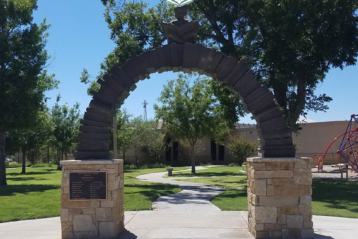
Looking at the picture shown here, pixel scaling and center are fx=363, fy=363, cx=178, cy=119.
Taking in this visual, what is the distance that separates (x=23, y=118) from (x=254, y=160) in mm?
15111

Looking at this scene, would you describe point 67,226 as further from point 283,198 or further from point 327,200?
point 327,200

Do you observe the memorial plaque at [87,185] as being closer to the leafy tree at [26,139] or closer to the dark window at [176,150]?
the leafy tree at [26,139]

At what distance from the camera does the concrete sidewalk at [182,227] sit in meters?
7.44

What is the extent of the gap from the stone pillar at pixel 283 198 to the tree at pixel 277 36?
846cm

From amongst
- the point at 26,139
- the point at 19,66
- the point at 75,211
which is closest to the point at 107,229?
the point at 75,211

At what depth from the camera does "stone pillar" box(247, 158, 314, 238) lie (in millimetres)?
6961

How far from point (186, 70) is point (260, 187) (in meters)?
2.92

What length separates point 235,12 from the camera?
16891 mm

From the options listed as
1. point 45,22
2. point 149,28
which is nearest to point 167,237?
point 149,28

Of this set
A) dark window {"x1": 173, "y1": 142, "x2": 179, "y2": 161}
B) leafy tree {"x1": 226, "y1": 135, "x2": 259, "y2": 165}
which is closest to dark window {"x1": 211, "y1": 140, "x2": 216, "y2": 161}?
dark window {"x1": 173, "y1": 142, "x2": 179, "y2": 161}

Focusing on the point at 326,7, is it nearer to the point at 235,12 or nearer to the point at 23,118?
the point at 235,12

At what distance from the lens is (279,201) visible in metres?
7.02

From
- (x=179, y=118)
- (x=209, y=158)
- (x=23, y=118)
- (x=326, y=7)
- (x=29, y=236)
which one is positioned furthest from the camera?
(x=209, y=158)

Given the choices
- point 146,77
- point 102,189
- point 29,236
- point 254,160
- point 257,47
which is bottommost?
point 29,236
